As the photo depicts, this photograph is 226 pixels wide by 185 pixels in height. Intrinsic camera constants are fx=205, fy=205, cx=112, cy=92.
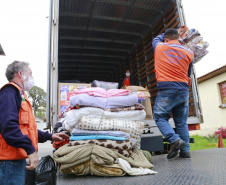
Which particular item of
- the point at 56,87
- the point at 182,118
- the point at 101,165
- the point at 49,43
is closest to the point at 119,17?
the point at 49,43

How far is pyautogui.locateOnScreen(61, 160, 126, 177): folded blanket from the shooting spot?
A: 1.75 metres

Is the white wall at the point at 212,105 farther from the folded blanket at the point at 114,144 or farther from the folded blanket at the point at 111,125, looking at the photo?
the folded blanket at the point at 114,144

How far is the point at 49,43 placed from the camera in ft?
11.3

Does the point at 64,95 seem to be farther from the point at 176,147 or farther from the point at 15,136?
the point at 15,136

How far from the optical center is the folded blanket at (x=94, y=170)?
5.75 feet

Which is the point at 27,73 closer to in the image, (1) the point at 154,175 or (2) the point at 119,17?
(1) the point at 154,175

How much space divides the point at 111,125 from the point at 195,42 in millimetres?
1760

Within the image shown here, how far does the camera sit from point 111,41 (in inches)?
243

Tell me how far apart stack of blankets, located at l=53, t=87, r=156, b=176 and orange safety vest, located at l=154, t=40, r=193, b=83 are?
0.65m

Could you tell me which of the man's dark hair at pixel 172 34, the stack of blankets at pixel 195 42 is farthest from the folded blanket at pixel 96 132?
the stack of blankets at pixel 195 42

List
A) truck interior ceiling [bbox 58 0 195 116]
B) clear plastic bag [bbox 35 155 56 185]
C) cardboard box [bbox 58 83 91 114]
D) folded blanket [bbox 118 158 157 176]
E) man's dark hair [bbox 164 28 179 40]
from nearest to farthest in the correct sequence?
clear plastic bag [bbox 35 155 56 185]
folded blanket [bbox 118 158 157 176]
man's dark hair [bbox 164 28 179 40]
cardboard box [bbox 58 83 91 114]
truck interior ceiling [bbox 58 0 195 116]

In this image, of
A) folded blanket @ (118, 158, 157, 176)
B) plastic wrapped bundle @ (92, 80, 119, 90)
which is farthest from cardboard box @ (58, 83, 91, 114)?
folded blanket @ (118, 158, 157, 176)

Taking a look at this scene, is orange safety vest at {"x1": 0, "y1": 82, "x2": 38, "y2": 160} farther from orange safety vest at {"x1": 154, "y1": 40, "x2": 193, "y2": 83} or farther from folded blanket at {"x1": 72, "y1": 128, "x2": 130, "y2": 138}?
orange safety vest at {"x1": 154, "y1": 40, "x2": 193, "y2": 83}

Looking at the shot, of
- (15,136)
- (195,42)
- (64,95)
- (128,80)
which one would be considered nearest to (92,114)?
(15,136)
